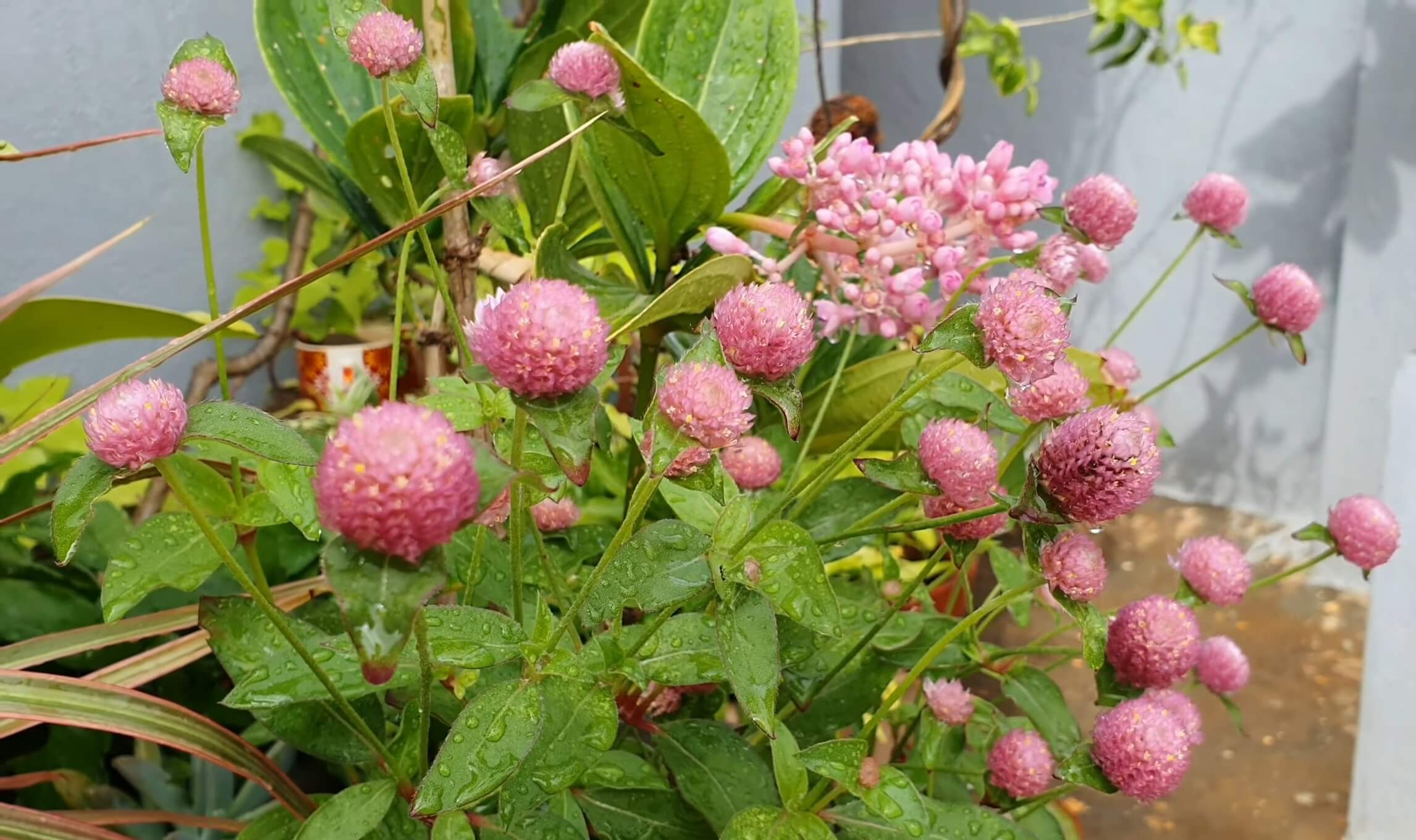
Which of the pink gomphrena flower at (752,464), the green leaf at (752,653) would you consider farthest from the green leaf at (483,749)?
the pink gomphrena flower at (752,464)

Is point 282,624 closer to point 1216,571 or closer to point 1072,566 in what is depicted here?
point 1072,566

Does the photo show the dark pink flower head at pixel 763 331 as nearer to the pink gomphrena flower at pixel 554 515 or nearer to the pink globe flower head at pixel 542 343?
the pink globe flower head at pixel 542 343

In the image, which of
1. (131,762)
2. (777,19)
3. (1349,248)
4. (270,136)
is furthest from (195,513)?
(1349,248)

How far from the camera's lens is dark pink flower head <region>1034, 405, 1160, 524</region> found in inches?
12.7

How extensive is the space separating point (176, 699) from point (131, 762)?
2.9 inches

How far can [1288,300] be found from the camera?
57 cm

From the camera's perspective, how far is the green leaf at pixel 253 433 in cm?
30

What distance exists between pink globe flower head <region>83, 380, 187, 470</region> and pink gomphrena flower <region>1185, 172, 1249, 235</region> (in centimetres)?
59

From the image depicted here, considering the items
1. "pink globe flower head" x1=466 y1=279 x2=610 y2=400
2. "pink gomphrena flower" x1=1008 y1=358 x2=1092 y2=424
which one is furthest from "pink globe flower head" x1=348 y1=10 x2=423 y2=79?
"pink gomphrena flower" x1=1008 y1=358 x2=1092 y2=424

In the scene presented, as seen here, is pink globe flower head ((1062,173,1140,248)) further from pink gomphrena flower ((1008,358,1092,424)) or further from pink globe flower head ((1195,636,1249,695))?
pink globe flower head ((1195,636,1249,695))

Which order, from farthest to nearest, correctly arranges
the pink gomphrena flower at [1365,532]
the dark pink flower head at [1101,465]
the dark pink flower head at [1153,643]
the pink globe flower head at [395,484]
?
the pink gomphrena flower at [1365,532]
the dark pink flower head at [1153,643]
the dark pink flower head at [1101,465]
the pink globe flower head at [395,484]

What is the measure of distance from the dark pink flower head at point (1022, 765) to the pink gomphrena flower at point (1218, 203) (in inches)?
13.8

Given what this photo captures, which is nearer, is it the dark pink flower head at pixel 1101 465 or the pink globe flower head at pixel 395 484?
the pink globe flower head at pixel 395 484

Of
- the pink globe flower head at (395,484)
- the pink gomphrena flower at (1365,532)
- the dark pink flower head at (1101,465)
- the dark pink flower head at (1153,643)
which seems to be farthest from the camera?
the pink gomphrena flower at (1365,532)
